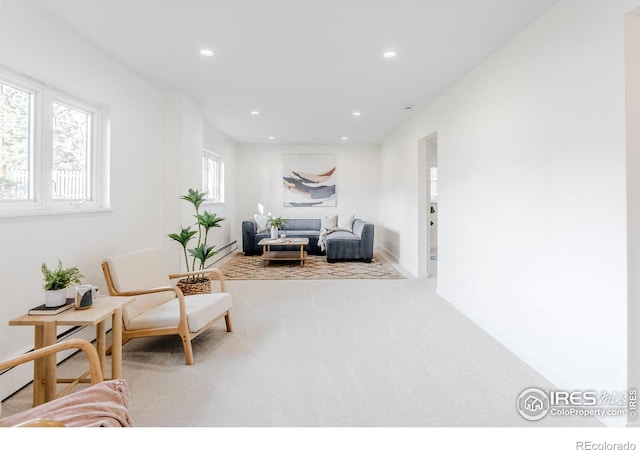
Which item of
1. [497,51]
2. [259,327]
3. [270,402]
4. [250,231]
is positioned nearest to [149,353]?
[259,327]

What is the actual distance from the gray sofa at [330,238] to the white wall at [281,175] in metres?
0.42

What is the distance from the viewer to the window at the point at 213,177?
691 cm

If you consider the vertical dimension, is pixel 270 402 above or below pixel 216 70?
below

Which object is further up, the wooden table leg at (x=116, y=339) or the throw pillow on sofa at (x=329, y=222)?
the throw pillow on sofa at (x=329, y=222)

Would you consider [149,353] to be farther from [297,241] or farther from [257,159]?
[257,159]

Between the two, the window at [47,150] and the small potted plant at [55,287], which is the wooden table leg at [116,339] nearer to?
the small potted plant at [55,287]

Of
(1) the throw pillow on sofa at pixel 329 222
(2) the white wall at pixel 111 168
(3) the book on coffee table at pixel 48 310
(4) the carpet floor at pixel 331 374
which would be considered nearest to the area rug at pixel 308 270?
(1) the throw pillow on sofa at pixel 329 222

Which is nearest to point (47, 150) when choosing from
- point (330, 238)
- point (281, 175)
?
point (330, 238)

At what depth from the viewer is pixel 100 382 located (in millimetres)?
1613

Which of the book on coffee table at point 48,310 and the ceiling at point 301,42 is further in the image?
the ceiling at point 301,42

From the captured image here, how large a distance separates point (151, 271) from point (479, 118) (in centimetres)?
344

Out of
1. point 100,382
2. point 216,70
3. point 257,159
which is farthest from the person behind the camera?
point 257,159

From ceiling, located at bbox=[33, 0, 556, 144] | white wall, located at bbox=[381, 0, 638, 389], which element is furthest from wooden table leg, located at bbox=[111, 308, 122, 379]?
white wall, located at bbox=[381, 0, 638, 389]

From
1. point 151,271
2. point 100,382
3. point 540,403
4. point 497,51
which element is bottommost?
point 540,403
